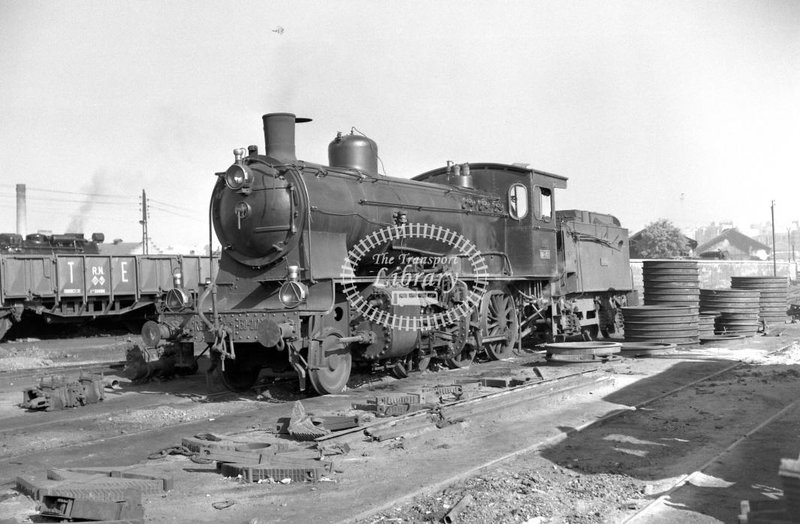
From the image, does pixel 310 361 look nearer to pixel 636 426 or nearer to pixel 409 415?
pixel 409 415

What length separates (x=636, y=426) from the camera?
779 cm

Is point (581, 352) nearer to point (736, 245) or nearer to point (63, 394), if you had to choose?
point (63, 394)

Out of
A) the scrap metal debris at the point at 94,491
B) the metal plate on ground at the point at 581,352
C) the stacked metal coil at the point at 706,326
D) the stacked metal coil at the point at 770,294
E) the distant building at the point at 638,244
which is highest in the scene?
the distant building at the point at 638,244

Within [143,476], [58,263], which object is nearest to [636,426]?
[143,476]

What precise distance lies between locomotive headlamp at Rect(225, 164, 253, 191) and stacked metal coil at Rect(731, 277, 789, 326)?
47.5ft

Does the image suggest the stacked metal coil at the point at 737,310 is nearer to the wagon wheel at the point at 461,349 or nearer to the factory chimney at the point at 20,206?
the wagon wheel at the point at 461,349

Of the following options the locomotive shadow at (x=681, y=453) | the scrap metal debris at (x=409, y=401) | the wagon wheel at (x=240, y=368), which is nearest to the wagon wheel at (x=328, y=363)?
the scrap metal debris at (x=409, y=401)

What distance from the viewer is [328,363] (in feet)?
32.3

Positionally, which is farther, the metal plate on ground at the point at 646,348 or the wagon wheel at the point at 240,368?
the metal plate on ground at the point at 646,348

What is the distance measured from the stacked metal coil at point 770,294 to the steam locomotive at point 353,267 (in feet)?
26.2

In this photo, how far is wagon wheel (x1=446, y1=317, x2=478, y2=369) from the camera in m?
12.2

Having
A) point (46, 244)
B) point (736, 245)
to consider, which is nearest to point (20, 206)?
point (46, 244)

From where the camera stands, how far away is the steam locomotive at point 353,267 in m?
9.59

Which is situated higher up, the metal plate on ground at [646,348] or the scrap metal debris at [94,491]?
the metal plate on ground at [646,348]
